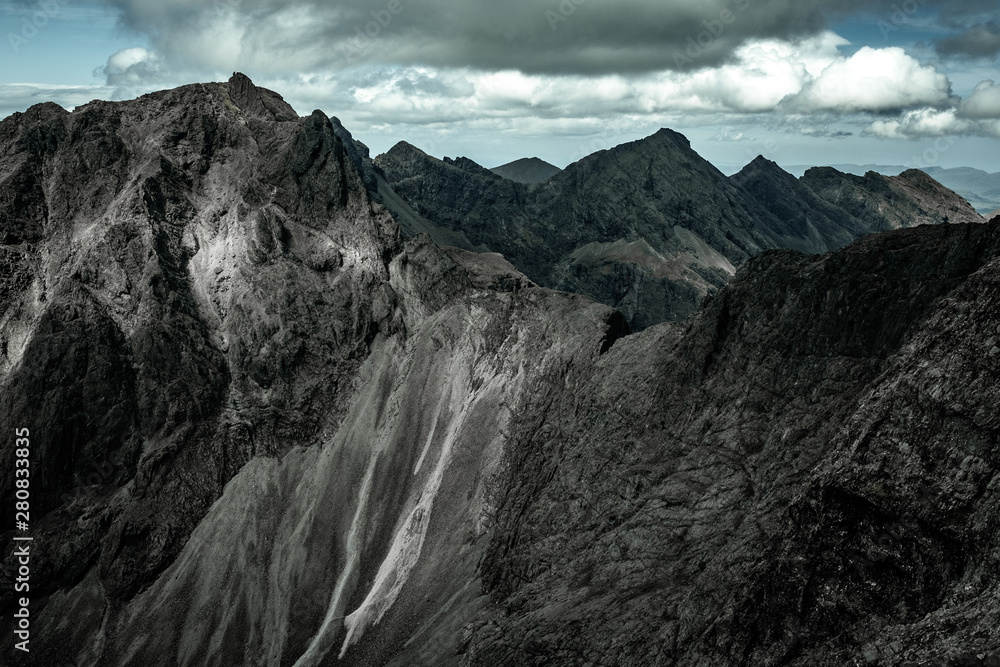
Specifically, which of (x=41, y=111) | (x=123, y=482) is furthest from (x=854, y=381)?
(x=41, y=111)

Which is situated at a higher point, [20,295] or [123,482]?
[20,295]

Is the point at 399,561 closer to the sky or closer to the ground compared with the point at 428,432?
closer to the ground

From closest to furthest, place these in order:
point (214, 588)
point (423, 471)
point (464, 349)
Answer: point (214, 588) → point (423, 471) → point (464, 349)

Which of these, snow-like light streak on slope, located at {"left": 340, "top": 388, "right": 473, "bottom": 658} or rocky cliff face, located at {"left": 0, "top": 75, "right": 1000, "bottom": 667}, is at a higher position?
rocky cliff face, located at {"left": 0, "top": 75, "right": 1000, "bottom": 667}

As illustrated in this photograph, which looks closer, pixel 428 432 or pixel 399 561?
pixel 399 561

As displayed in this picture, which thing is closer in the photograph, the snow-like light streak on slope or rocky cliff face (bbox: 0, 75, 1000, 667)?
rocky cliff face (bbox: 0, 75, 1000, 667)

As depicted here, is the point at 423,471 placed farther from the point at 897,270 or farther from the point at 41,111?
the point at 41,111

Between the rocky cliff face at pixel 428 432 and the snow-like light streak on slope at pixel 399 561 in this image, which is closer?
the rocky cliff face at pixel 428 432

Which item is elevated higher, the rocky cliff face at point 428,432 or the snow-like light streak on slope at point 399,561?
the rocky cliff face at point 428,432
